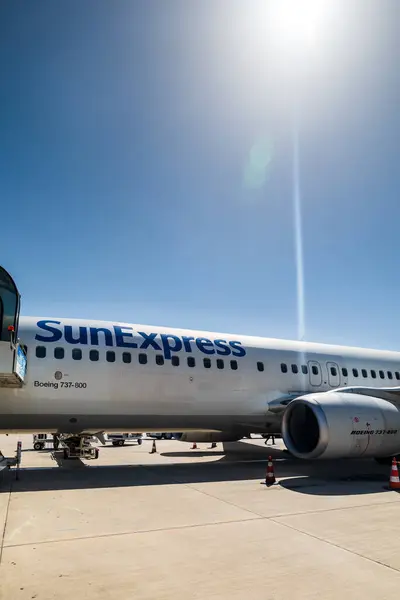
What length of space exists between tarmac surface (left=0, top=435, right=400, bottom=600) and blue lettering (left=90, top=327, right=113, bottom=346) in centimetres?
324

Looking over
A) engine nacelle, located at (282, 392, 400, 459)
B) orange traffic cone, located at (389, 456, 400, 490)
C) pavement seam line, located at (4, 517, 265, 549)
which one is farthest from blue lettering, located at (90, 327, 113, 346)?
orange traffic cone, located at (389, 456, 400, 490)

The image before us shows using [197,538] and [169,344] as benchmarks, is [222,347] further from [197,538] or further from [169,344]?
[197,538]

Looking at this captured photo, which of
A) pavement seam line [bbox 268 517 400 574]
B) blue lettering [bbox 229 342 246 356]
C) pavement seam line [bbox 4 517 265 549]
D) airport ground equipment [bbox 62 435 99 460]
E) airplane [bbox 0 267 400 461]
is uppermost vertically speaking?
blue lettering [bbox 229 342 246 356]

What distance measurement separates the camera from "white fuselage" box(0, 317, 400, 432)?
1109 centimetres

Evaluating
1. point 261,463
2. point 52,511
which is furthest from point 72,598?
point 261,463

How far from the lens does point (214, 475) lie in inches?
438

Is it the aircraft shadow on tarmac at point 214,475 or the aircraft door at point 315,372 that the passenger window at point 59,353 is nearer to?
the aircraft shadow on tarmac at point 214,475

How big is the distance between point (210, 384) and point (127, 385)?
7.91 feet

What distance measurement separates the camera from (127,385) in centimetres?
1191

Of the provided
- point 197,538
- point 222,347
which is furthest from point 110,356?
point 197,538

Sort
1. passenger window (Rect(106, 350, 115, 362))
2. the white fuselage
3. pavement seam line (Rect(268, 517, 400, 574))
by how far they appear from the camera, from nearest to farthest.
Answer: pavement seam line (Rect(268, 517, 400, 574)), the white fuselage, passenger window (Rect(106, 350, 115, 362))

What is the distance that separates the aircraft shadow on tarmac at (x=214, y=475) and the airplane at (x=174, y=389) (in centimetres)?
71

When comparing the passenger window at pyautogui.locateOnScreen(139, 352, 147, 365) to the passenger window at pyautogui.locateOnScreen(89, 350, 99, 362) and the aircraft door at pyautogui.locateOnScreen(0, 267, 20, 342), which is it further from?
the aircraft door at pyautogui.locateOnScreen(0, 267, 20, 342)

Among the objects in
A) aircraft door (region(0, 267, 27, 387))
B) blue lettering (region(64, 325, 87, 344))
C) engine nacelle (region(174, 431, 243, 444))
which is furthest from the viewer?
engine nacelle (region(174, 431, 243, 444))
